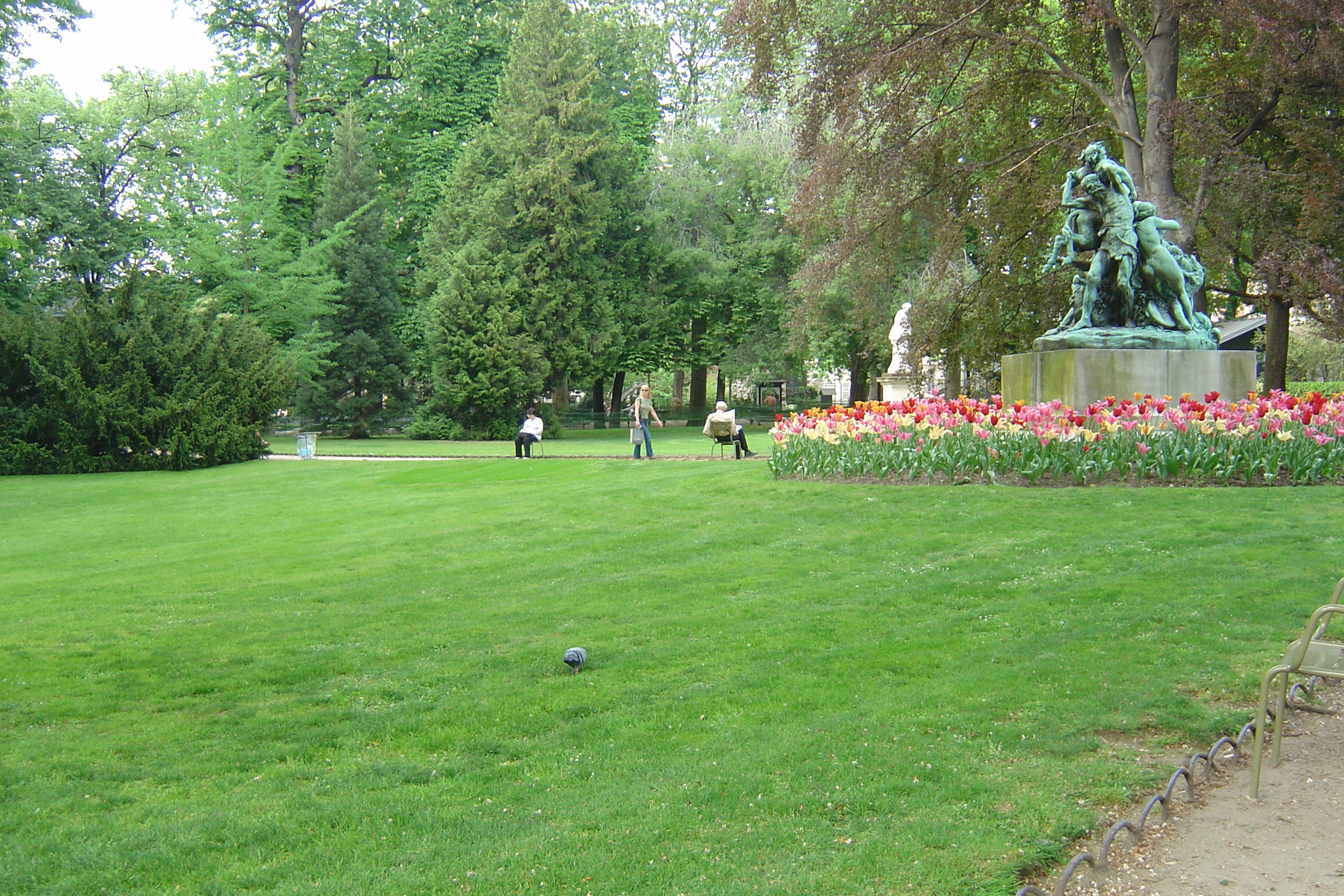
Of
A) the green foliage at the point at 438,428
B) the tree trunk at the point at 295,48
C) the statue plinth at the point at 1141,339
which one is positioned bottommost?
the green foliage at the point at 438,428

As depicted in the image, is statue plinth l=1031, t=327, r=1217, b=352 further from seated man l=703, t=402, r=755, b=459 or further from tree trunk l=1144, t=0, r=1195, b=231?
seated man l=703, t=402, r=755, b=459

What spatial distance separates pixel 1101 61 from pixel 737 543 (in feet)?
58.0

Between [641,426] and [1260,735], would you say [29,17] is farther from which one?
[641,426]

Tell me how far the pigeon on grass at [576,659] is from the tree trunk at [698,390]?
3896 centimetres

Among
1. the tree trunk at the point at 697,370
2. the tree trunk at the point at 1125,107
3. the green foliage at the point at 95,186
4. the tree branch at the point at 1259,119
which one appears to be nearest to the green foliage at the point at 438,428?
the green foliage at the point at 95,186

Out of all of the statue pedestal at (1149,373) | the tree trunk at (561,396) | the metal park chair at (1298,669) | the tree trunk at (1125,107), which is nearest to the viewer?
the metal park chair at (1298,669)

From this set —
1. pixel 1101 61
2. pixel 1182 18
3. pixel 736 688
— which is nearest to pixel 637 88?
pixel 1101 61

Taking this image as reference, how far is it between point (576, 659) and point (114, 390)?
2042 cm

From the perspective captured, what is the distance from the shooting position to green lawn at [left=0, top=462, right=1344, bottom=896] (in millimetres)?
3867

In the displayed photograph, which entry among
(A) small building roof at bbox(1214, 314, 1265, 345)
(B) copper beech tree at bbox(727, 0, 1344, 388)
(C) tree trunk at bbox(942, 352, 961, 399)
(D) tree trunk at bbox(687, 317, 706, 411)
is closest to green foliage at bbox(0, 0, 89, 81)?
(B) copper beech tree at bbox(727, 0, 1344, 388)

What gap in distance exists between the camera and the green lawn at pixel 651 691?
152 inches

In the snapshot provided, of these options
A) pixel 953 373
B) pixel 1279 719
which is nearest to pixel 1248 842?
pixel 1279 719

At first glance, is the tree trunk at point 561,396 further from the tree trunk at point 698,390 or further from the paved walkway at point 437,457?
the paved walkway at point 437,457

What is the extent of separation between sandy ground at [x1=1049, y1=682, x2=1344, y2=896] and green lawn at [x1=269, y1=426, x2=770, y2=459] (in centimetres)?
1695
